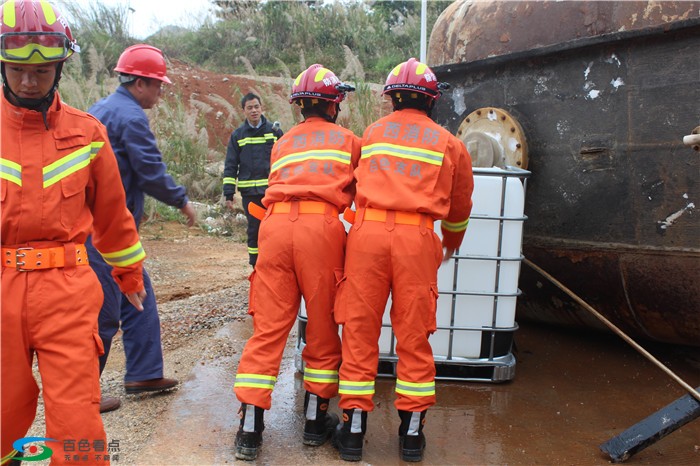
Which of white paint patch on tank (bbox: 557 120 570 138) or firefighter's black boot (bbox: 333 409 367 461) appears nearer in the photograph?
firefighter's black boot (bbox: 333 409 367 461)

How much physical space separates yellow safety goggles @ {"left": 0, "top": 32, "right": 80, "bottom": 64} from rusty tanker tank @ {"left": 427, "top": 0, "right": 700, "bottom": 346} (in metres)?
2.55

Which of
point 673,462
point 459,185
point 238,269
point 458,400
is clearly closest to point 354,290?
point 459,185

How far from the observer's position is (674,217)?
357cm

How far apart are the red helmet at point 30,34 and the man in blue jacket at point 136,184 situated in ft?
4.01

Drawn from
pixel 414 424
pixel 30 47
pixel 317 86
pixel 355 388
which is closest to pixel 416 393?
pixel 414 424

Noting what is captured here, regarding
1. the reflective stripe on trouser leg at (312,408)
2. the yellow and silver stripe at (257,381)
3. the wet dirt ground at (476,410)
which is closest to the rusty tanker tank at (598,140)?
the wet dirt ground at (476,410)

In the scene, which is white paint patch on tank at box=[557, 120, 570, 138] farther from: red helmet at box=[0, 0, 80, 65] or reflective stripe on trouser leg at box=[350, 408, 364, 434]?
red helmet at box=[0, 0, 80, 65]

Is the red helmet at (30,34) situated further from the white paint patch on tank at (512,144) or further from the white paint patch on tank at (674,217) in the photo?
the white paint patch on tank at (674,217)

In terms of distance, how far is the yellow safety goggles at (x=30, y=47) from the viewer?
225cm

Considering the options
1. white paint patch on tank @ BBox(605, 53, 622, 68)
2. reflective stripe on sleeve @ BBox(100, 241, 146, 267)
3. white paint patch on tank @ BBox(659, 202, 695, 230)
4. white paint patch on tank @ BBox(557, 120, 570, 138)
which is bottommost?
reflective stripe on sleeve @ BBox(100, 241, 146, 267)

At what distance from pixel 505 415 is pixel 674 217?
1304 millimetres

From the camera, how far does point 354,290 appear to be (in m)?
3.15

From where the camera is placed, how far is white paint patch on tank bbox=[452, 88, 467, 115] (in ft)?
15.2

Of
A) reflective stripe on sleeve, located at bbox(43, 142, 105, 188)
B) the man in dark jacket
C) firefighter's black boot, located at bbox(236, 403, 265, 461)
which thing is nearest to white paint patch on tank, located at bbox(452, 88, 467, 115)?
the man in dark jacket
